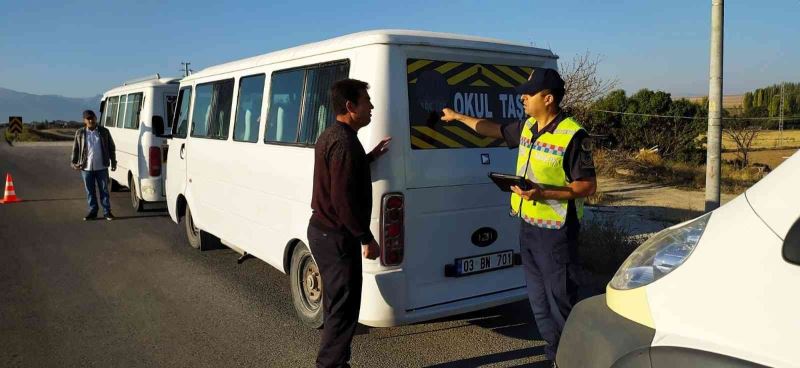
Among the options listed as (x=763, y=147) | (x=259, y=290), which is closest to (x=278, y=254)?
(x=259, y=290)

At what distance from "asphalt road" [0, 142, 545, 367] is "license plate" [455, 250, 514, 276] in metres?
0.61

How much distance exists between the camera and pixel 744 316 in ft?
5.79

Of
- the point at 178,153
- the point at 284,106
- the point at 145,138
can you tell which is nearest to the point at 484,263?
the point at 284,106

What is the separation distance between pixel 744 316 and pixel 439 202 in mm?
2521

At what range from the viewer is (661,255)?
219cm

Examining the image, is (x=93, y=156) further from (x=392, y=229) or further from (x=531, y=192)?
(x=531, y=192)

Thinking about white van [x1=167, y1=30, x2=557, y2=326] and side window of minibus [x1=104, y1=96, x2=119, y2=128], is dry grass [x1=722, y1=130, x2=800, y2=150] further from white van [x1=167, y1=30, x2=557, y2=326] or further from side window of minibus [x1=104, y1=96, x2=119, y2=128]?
white van [x1=167, y1=30, x2=557, y2=326]

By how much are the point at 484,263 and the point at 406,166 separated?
102cm

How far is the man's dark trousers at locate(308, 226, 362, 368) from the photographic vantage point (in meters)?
3.57

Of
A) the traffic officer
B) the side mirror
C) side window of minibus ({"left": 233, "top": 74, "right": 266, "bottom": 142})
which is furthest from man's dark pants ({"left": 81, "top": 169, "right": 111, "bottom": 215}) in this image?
the traffic officer

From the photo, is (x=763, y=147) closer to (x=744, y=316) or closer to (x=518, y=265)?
(x=518, y=265)

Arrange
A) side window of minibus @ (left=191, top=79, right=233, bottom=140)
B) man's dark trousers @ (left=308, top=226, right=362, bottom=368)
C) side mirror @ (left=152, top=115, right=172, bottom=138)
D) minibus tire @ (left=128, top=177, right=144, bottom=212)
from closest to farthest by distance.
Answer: man's dark trousers @ (left=308, top=226, right=362, bottom=368)
side window of minibus @ (left=191, top=79, right=233, bottom=140)
side mirror @ (left=152, top=115, right=172, bottom=138)
minibus tire @ (left=128, top=177, right=144, bottom=212)

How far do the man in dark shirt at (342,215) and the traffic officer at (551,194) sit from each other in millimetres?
898

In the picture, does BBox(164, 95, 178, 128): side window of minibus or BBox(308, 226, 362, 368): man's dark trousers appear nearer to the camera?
BBox(308, 226, 362, 368): man's dark trousers
